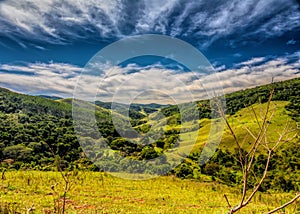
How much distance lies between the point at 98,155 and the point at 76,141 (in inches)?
544

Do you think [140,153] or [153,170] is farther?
[140,153]

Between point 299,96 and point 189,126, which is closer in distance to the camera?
point 189,126

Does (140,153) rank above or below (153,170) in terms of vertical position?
above

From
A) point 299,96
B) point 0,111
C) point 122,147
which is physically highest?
point 299,96

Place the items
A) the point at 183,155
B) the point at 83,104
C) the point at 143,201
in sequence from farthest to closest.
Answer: the point at 83,104 < the point at 183,155 < the point at 143,201

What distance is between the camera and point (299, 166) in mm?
38312

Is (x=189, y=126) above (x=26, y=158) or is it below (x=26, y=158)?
above

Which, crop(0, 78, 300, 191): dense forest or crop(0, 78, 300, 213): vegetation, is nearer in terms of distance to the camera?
crop(0, 78, 300, 213): vegetation

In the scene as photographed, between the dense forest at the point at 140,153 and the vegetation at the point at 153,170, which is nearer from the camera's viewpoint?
the vegetation at the point at 153,170

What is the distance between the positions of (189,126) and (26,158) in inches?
1390

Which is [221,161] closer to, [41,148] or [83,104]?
[41,148]

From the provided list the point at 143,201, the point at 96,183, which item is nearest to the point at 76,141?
the point at 96,183

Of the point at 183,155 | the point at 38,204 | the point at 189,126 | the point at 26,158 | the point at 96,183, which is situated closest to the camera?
the point at 38,204

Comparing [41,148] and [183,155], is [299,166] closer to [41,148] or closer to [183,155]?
[183,155]
